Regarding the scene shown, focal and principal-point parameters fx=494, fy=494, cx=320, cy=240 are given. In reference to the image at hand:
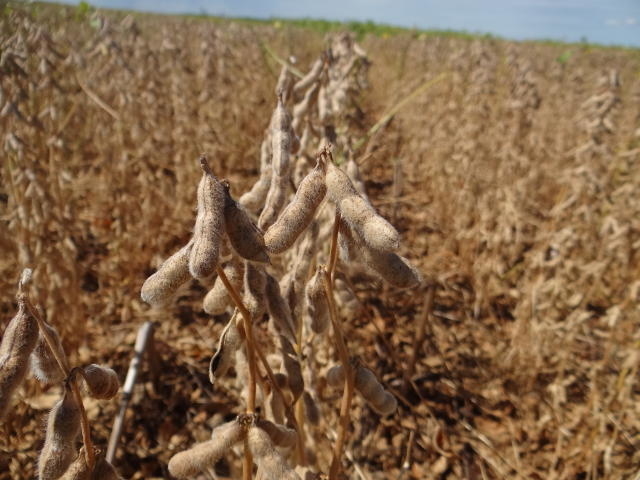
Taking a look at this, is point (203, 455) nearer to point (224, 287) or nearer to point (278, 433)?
point (278, 433)

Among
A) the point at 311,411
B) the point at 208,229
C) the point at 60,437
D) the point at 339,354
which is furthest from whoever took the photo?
the point at 311,411

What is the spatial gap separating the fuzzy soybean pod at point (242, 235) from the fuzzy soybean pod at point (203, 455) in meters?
0.38

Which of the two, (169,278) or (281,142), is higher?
(281,142)

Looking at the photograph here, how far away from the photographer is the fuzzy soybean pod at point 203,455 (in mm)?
→ 946

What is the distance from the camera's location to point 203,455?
949 millimetres

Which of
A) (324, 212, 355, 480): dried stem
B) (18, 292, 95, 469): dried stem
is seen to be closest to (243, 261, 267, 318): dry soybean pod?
(324, 212, 355, 480): dried stem

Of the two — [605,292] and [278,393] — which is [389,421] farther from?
[605,292]

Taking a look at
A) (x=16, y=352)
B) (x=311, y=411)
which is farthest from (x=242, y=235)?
(x=311, y=411)

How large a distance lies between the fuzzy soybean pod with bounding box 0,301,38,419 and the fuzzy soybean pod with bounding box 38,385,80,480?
8cm

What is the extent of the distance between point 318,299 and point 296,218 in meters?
0.26

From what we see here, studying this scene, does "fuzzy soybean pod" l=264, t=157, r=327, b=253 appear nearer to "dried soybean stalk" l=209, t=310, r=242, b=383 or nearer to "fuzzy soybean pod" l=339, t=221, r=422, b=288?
"fuzzy soybean pod" l=339, t=221, r=422, b=288

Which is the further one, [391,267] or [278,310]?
[278,310]

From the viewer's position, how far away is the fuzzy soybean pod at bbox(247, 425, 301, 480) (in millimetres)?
915

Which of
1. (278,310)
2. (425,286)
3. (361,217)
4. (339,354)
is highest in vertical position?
(361,217)
